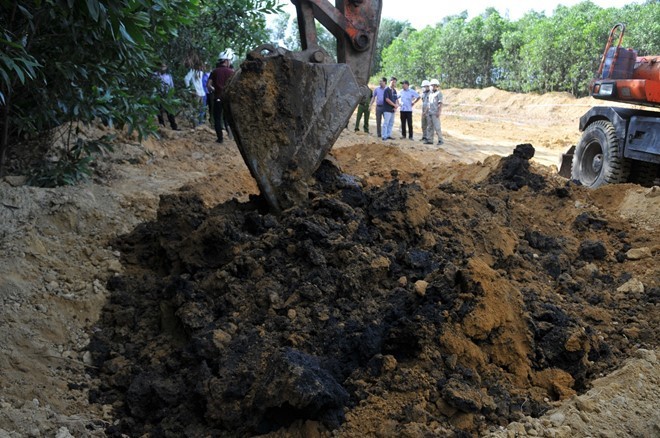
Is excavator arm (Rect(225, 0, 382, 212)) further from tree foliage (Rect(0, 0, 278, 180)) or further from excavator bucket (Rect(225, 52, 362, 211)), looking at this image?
tree foliage (Rect(0, 0, 278, 180))

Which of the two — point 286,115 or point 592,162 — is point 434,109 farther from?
point 286,115

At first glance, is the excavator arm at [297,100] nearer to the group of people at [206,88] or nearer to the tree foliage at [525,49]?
the group of people at [206,88]

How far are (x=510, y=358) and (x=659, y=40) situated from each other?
25.2 m

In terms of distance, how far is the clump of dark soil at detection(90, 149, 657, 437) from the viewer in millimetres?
2965

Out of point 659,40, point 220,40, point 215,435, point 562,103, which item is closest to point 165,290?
point 215,435

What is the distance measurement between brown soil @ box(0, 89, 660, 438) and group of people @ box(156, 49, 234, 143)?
467 centimetres

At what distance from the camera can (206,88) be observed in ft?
39.0

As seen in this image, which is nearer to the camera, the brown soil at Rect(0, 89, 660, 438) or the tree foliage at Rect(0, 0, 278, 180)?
the brown soil at Rect(0, 89, 660, 438)

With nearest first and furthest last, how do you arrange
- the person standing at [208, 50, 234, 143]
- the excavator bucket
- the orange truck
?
the excavator bucket < the orange truck < the person standing at [208, 50, 234, 143]

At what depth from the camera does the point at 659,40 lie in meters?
24.1

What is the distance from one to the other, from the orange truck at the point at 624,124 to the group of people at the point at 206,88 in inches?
210

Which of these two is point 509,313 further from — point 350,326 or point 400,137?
point 400,137

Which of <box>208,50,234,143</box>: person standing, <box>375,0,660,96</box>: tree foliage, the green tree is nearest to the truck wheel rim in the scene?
<box>208,50,234,143</box>: person standing

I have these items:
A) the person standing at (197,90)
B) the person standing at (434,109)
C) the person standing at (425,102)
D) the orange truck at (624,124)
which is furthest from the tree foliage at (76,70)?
the person standing at (425,102)
